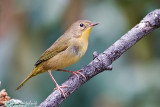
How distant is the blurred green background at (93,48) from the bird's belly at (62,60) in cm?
52

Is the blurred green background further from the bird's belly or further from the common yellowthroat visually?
the bird's belly

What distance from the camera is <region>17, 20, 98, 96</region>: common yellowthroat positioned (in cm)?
404

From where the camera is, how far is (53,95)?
279cm

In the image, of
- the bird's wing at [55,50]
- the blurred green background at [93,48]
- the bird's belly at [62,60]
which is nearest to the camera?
the bird's belly at [62,60]

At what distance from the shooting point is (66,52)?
4.16m

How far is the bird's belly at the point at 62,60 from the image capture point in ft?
13.1

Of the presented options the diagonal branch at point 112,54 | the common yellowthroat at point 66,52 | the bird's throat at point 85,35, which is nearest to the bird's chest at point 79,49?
the common yellowthroat at point 66,52

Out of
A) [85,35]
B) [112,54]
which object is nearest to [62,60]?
[85,35]

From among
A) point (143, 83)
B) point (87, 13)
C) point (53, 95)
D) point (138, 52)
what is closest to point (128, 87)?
point (143, 83)

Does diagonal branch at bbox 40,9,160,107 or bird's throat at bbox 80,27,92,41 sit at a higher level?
bird's throat at bbox 80,27,92,41

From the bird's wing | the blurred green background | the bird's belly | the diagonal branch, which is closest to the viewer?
the diagonal branch

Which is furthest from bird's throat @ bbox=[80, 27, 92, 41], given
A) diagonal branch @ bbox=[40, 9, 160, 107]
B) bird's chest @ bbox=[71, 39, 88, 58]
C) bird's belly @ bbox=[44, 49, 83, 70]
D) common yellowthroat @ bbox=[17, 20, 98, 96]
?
diagonal branch @ bbox=[40, 9, 160, 107]

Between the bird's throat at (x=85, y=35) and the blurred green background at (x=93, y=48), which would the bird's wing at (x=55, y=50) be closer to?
the bird's throat at (x=85, y=35)

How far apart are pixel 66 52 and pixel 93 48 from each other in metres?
0.77
